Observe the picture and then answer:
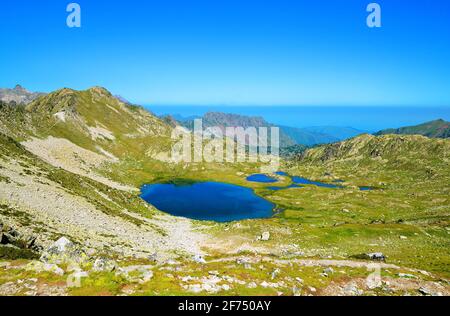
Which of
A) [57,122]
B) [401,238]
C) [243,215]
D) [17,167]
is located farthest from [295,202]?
[57,122]

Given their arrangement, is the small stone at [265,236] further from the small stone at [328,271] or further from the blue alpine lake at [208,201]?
the blue alpine lake at [208,201]

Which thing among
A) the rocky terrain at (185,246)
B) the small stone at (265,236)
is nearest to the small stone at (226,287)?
the rocky terrain at (185,246)

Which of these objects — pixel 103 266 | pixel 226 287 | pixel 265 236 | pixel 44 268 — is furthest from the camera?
pixel 265 236

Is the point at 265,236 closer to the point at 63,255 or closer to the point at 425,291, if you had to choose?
the point at 425,291

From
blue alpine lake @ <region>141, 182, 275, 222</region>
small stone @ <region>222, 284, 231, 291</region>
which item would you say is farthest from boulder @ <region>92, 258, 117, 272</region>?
blue alpine lake @ <region>141, 182, 275, 222</region>

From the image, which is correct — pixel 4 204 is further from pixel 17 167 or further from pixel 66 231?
pixel 17 167

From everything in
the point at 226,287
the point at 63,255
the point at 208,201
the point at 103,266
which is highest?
the point at 103,266

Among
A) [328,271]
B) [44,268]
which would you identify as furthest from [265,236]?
[44,268]

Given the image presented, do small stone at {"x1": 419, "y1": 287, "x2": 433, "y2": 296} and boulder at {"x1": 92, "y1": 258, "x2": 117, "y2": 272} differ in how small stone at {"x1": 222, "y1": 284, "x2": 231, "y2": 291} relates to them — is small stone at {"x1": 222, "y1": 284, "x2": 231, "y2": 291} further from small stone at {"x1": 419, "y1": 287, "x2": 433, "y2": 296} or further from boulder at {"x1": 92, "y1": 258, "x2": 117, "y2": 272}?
small stone at {"x1": 419, "y1": 287, "x2": 433, "y2": 296}

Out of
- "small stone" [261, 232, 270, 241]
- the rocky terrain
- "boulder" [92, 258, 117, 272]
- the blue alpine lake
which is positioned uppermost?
"boulder" [92, 258, 117, 272]
